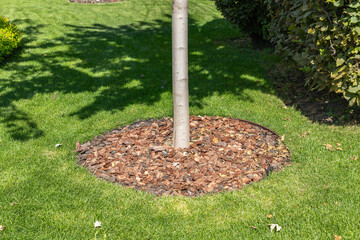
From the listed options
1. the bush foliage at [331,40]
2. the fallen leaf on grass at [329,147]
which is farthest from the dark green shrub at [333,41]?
the fallen leaf on grass at [329,147]

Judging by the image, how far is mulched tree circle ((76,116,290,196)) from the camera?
13.7 ft

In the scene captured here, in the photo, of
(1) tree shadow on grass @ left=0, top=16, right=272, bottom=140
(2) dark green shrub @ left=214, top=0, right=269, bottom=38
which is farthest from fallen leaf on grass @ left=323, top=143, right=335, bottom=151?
(2) dark green shrub @ left=214, top=0, right=269, bottom=38

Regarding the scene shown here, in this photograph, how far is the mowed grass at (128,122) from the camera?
3.51m

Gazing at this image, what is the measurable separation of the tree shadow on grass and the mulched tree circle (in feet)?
4.57

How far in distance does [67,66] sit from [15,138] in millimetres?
3668

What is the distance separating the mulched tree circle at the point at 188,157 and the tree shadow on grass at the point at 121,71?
1.39m

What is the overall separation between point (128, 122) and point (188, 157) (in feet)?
5.88

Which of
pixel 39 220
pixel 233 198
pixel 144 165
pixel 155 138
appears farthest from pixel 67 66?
pixel 233 198

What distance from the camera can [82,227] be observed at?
348 centimetres

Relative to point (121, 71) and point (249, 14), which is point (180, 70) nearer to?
point (121, 71)

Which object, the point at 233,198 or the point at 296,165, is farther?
the point at 296,165

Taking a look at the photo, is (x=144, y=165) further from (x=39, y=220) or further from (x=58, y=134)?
(x=58, y=134)

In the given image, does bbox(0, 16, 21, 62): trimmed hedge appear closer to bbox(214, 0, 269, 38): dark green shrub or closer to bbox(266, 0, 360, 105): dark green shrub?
bbox(214, 0, 269, 38): dark green shrub

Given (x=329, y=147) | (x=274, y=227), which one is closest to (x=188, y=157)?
(x=274, y=227)
